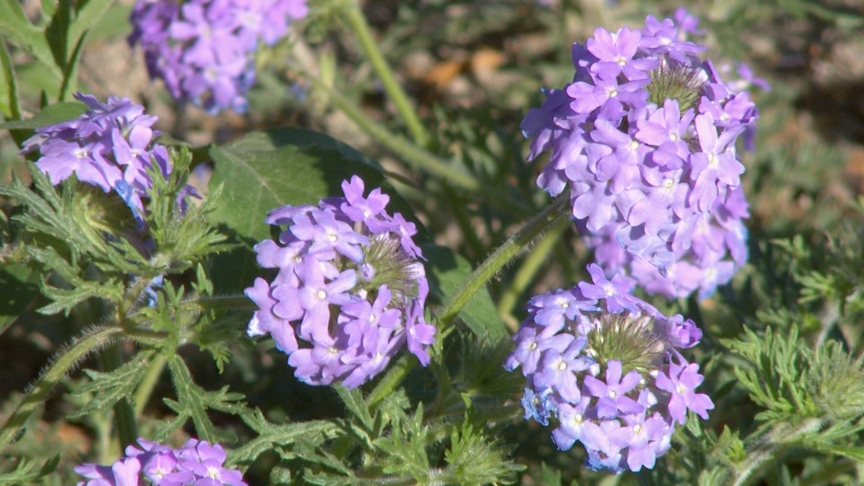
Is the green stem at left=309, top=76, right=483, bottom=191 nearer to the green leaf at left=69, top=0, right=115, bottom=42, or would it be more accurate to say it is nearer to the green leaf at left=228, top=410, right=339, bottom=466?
the green leaf at left=69, top=0, right=115, bottom=42

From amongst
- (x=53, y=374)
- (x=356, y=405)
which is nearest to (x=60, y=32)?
(x=53, y=374)

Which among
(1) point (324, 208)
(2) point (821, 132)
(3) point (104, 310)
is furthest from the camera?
(2) point (821, 132)

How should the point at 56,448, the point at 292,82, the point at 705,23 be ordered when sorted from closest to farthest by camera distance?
the point at 56,448
the point at 705,23
the point at 292,82

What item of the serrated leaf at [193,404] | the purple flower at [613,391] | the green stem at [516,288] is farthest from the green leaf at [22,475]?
the green stem at [516,288]

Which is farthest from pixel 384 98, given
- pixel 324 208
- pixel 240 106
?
pixel 324 208

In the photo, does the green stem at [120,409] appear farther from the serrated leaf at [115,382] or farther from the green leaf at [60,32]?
the green leaf at [60,32]

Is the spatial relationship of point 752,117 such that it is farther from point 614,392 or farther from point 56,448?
point 56,448
